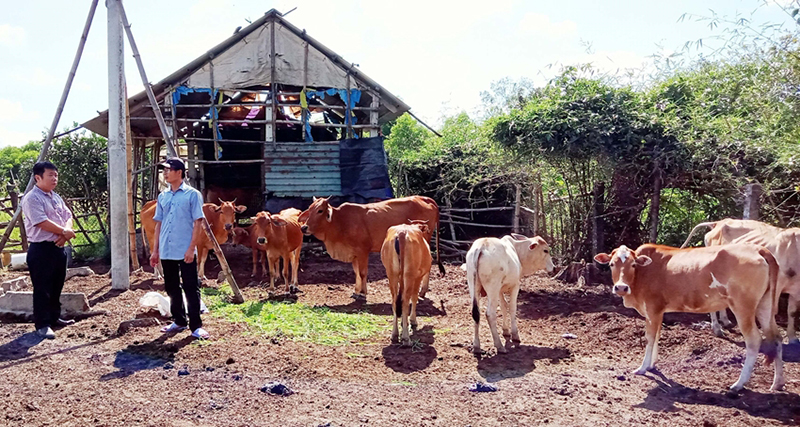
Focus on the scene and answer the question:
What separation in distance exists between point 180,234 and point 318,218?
4.03 meters

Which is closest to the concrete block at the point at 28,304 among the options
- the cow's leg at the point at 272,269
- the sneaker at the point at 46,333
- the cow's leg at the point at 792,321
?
the sneaker at the point at 46,333

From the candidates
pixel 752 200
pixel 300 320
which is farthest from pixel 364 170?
pixel 752 200

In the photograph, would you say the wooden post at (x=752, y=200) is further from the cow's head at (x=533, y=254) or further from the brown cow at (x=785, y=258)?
the cow's head at (x=533, y=254)

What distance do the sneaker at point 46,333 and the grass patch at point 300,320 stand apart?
Answer: 1.87m

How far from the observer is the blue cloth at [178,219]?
6742 millimetres

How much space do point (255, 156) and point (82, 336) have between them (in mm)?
10940

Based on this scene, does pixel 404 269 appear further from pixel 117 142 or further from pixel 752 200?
pixel 752 200

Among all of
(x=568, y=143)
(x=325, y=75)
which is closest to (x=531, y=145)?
(x=568, y=143)

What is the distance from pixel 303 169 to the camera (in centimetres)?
1488

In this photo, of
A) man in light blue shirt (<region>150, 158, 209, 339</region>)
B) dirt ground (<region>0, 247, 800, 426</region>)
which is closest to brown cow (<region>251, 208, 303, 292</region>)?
dirt ground (<region>0, 247, 800, 426</region>)

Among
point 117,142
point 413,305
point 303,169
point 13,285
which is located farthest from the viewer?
point 303,169

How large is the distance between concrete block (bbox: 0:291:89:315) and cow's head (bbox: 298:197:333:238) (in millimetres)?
3696

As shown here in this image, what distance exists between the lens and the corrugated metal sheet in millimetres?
14672

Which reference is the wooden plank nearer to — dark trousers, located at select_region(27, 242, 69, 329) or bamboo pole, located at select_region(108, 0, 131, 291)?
bamboo pole, located at select_region(108, 0, 131, 291)
